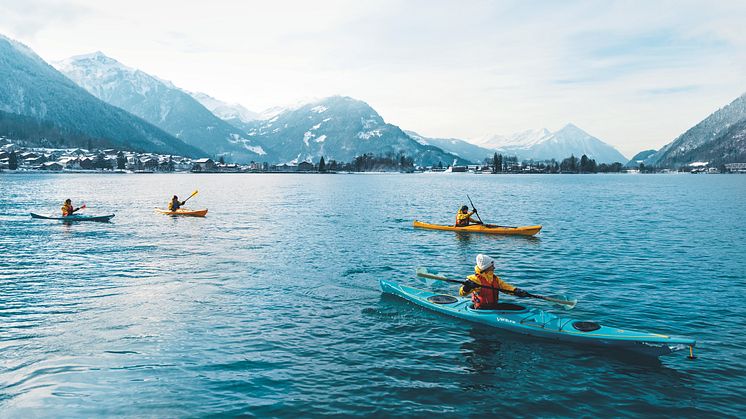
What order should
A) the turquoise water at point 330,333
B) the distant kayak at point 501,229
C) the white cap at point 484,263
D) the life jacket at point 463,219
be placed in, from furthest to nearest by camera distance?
the life jacket at point 463,219
the distant kayak at point 501,229
the white cap at point 484,263
the turquoise water at point 330,333

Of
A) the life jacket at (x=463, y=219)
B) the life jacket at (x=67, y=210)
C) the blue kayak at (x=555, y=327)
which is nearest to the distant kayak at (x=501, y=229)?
the life jacket at (x=463, y=219)

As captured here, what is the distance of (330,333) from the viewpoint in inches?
739

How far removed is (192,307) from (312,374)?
8893 mm

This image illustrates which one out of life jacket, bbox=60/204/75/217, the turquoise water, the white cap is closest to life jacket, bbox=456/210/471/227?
the turquoise water

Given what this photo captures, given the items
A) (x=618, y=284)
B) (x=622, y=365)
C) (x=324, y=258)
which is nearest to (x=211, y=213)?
(x=324, y=258)

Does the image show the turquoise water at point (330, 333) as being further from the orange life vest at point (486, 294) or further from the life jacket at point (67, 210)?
the life jacket at point (67, 210)

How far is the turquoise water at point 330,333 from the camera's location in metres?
13.7

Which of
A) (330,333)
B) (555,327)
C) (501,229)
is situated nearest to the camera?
(555,327)

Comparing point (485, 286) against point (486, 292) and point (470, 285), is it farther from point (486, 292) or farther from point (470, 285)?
point (470, 285)

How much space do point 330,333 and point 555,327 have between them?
8174 millimetres

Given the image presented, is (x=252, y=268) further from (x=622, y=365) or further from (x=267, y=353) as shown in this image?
(x=622, y=365)

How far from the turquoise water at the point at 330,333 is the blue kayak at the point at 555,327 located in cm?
39

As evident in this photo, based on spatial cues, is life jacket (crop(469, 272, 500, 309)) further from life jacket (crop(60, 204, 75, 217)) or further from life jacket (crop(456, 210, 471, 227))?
life jacket (crop(60, 204, 75, 217))

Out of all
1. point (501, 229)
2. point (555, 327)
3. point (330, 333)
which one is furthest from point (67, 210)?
point (555, 327)
